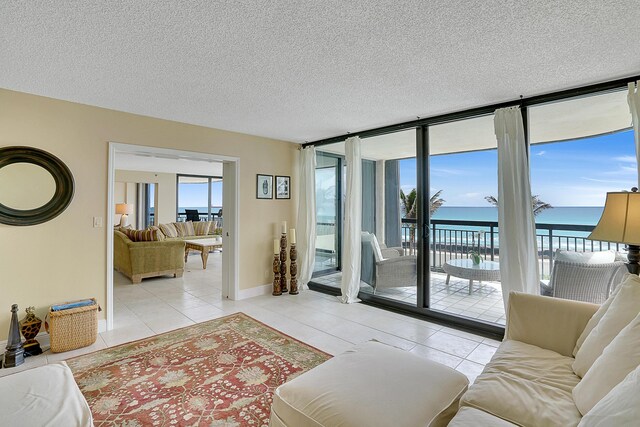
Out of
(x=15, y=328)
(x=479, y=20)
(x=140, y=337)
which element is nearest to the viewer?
(x=479, y=20)

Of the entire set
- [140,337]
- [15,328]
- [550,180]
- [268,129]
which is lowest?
[140,337]

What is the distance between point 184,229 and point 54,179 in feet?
19.1

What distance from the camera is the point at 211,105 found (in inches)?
122

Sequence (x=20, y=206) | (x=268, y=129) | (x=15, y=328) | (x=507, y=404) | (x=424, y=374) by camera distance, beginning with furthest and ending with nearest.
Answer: (x=268, y=129) → (x=20, y=206) → (x=15, y=328) → (x=424, y=374) → (x=507, y=404)

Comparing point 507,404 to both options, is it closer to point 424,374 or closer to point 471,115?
point 424,374

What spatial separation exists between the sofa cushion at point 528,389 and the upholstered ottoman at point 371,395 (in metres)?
0.13

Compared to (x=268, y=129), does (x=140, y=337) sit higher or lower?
lower

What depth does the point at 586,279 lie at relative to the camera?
2768mm

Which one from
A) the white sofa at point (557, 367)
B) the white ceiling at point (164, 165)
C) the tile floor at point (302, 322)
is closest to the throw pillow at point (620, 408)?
the white sofa at point (557, 367)

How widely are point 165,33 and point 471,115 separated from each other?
9.65 ft

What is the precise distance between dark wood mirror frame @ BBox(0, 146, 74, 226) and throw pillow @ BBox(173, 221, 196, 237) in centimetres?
558

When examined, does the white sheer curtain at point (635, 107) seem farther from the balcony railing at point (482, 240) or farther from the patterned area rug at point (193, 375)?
the patterned area rug at point (193, 375)

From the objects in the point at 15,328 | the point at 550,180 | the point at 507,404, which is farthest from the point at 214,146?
the point at 550,180

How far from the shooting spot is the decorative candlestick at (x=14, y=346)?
245 centimetres
